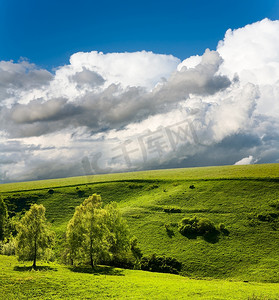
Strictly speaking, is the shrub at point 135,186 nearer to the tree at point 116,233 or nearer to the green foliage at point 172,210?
the green foliage at point 172,210

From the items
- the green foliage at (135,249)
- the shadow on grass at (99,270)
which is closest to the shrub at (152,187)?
the green foliage at (135,249)

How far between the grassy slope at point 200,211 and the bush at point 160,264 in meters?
2.47

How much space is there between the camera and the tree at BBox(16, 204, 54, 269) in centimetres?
4975

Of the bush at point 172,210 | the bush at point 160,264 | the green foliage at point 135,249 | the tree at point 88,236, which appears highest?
the tree at point 88,236

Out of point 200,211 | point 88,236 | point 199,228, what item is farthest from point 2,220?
point 200,211

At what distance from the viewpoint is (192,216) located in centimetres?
8550

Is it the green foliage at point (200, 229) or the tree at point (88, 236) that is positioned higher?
the tree at point (88, 236)

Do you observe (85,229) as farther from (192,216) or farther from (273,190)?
(273,190)

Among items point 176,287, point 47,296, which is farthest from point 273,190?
point 47,296

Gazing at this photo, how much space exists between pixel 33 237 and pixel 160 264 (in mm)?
30866

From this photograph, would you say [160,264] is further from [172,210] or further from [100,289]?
[172,210]

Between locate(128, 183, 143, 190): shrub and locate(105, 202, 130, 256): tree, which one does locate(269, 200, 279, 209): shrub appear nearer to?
locate(105, 202, 130, 256): tree

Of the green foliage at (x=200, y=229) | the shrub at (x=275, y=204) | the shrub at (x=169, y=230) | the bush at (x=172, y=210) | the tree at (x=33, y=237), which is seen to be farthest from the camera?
the bush at (x=172, y=210)

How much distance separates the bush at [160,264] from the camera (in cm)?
6107
